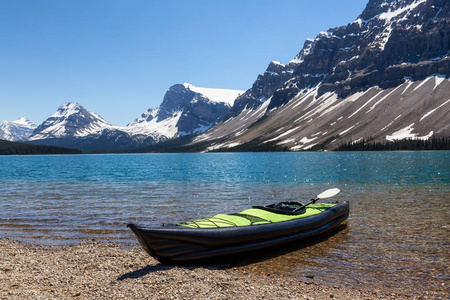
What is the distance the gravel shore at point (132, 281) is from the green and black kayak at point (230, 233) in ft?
2.16

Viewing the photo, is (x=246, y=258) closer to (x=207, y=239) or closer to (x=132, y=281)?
(x=207, y=239)

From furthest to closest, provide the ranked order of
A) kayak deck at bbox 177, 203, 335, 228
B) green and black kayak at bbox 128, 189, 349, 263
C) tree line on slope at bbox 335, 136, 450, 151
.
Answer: tree line on slope at bbox 335, 136, 450, 151 → kayak deck at bbox 177, 203, 335, 228 → green and black kayak at bbox 128, 189, 349, 263

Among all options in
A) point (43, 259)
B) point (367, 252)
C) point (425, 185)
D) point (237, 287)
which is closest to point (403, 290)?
point (367, 252)

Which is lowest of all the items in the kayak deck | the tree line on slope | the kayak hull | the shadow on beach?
the shadow on beach

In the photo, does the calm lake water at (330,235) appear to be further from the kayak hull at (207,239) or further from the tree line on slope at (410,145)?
the tree line on slope at (410,145)

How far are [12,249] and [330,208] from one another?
16.0 meters

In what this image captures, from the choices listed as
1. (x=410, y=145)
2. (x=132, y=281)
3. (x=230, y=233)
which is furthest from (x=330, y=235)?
(x=410, y=145)

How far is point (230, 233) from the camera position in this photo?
13.3m

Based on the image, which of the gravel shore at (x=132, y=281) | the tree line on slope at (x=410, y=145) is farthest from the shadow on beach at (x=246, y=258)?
the tree line on slope at (x=410, y=145)

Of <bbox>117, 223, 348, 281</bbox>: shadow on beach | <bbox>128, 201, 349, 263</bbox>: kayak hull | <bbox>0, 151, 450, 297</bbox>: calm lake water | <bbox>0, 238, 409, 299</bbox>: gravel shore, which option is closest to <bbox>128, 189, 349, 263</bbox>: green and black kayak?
<bbox>128, 201, 349, 263</bbox>: kayak hull

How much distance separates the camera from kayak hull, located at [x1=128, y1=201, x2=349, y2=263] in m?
12.2

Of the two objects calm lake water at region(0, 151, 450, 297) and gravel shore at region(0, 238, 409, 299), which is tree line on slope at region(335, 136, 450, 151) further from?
gravel shore at region(0, 238, 409, 299)

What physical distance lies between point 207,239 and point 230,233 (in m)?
1.02

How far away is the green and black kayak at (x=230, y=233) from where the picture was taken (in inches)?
485
